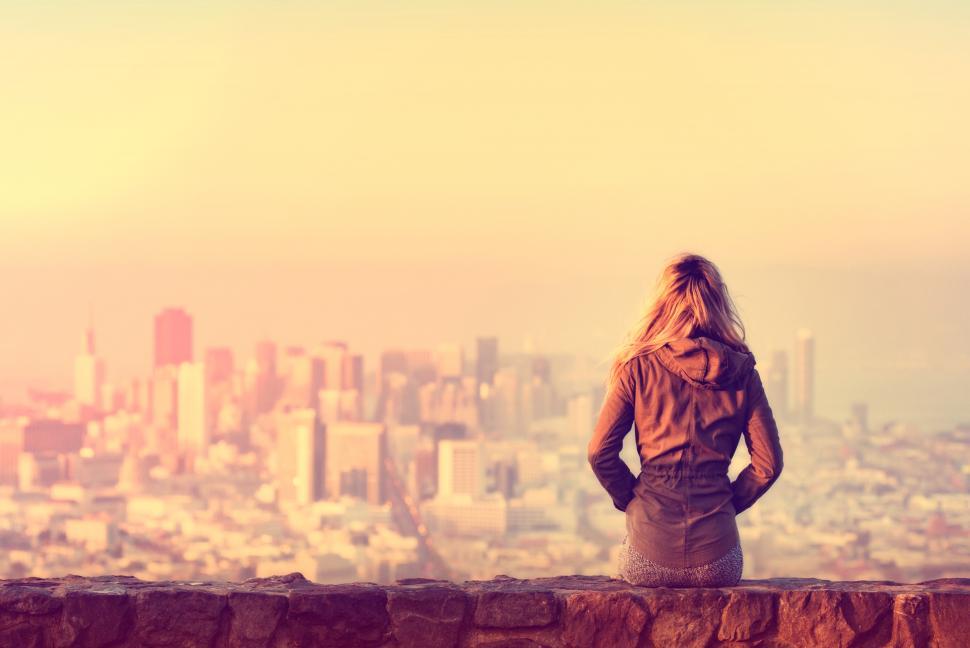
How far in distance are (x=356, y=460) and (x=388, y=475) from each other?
7.49 feet

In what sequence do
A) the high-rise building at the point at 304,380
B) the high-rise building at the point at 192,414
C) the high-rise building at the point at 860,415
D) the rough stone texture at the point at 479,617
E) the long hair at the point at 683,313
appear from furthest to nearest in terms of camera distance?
the high-rise building at the point at 304,380
the high-rise building at the point at 192,414
the high-rise building at the point at 860,415
the long hair at the point at 683,313
the rough stone texture at the point at 479,617

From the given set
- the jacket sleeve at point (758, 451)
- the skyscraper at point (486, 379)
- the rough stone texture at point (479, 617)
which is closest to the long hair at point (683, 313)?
the jacket sleeve at point (758, 451)

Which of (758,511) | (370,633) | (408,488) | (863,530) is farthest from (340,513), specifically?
(370,633)

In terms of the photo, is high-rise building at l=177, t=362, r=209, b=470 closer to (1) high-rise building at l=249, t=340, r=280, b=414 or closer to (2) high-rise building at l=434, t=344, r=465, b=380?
(1) high-rise building at l=249, t=340, r=280, b=414

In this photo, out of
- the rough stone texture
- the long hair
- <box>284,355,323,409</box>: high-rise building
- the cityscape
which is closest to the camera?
the rough stone texture

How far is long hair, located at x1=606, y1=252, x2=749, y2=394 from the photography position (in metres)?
3.74

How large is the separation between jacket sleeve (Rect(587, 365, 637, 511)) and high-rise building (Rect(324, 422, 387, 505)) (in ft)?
270

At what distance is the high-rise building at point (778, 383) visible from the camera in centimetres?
8875

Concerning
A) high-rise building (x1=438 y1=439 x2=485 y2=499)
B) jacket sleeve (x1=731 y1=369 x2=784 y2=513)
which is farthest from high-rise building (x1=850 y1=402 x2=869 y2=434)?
jacket sleeve (x1=731 y1=369 x2=784 y2=513)

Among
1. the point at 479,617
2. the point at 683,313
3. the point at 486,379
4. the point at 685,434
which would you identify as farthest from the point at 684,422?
the point at 486,379

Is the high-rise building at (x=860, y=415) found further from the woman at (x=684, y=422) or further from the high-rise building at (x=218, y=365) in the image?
the woman at (x=684, y=422)

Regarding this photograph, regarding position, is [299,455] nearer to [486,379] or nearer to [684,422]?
[486,379]

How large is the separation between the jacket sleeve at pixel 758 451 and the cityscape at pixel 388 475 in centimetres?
6316

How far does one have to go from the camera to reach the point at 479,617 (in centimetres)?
366
